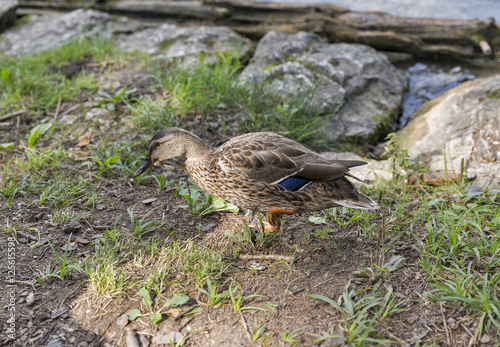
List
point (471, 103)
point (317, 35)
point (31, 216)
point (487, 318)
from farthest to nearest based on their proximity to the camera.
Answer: point (317, 35)
point (471, 103)
point (31, 216)
point (487, 318)

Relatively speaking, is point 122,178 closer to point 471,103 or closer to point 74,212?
point 74,212

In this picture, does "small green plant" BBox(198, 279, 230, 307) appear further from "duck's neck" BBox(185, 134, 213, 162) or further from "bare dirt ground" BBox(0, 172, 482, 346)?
"duck's neck" BBox(185, 134, 213, 162)

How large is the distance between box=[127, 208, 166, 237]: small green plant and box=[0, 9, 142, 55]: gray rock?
4.21 meters

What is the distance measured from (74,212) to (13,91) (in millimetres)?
2500

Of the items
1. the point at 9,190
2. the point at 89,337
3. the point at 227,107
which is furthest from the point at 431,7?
the point at 89,337

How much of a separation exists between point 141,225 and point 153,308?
909 mm

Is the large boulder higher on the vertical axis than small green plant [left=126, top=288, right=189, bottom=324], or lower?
higher

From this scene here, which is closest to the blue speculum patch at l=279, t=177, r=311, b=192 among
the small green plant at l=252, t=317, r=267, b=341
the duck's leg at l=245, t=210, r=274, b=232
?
the duck's leg at l=245, t=210, r=274, b=232

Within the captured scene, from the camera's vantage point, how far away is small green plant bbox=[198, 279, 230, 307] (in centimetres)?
275

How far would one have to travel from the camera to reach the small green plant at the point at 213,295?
2746 millimetres

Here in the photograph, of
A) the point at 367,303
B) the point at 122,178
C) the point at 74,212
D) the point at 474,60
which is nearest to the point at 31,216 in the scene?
the point at 74,212

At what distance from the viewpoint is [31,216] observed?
3.63 m

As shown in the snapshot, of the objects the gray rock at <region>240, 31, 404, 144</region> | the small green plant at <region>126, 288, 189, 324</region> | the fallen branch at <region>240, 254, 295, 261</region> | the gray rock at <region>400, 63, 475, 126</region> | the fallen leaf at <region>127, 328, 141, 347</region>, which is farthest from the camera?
the gray rock at <region>400, 63, 475, 126</region>

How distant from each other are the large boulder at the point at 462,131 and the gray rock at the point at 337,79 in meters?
0.46
